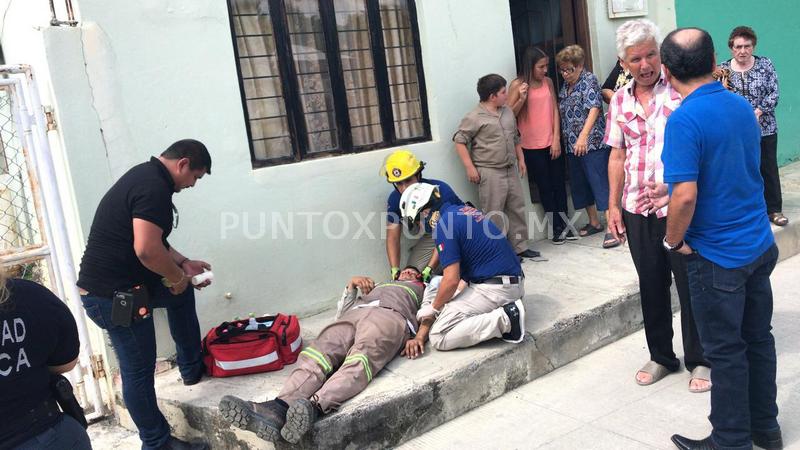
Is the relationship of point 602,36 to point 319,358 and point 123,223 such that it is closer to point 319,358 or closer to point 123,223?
point 319,358

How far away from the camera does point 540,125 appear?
6.09 meters

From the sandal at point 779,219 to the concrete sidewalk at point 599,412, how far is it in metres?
1.85

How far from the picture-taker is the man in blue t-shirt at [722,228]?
2.68 meters

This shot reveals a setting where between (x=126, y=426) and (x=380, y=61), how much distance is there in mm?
3215

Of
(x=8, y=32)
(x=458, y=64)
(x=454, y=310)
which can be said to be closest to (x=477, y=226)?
(x=454, y=310)

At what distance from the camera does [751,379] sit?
296cm

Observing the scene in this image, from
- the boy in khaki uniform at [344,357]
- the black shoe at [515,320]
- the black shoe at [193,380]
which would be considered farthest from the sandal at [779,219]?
the black shoe at [193,380]

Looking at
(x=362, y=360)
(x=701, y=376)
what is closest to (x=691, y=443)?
(x=701, y=376)

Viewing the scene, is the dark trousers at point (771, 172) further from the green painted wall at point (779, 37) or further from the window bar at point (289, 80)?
the window bar at point (289, 80)

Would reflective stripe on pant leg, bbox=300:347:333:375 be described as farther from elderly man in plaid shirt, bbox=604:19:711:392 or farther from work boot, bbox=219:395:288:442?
elderly man in plaid shirt, bbox=604:19:711:392

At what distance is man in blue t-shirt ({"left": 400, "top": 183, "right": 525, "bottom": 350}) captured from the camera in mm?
3992

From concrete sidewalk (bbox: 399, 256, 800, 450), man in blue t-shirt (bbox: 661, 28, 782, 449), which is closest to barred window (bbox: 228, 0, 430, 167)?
concrete sidewalk (bbox: 399, 256, 800, 450)

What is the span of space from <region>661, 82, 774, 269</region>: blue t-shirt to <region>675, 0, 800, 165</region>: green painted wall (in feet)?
17.7

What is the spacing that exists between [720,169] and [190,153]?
8.41ft
